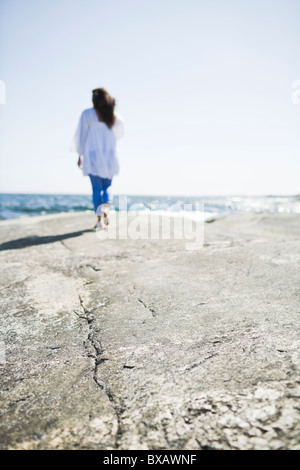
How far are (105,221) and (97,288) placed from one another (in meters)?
2.04

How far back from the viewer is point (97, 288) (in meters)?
1.63

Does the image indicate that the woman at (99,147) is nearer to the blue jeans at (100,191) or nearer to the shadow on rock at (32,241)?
the blue jeans at (100,191)

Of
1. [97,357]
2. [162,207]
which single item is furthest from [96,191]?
[162,207]

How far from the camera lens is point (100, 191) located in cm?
360

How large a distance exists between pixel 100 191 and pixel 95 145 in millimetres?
618

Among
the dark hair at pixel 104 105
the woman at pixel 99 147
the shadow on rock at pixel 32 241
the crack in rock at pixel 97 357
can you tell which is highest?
the dark hair at pixel 104 105

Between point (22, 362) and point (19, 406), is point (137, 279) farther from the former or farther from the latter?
point (19, 406)

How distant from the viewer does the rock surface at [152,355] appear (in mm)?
673

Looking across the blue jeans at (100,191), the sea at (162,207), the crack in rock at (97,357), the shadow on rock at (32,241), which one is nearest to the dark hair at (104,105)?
the blue jeans at (100,191)

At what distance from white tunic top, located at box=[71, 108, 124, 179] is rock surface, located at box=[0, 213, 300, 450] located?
1865mm

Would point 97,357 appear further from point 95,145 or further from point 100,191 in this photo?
point 95,145

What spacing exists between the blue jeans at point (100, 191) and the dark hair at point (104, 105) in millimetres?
747

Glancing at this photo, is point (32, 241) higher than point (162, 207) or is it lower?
lower
